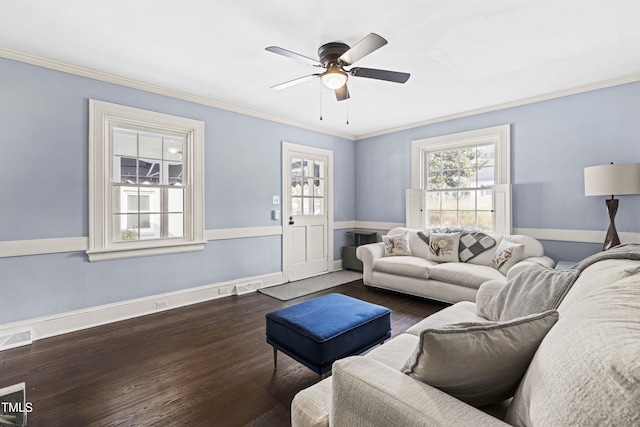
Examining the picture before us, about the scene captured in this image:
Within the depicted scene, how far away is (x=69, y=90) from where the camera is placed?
2.96m

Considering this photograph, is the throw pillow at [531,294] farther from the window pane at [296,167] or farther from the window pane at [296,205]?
the window pane at [296,167]

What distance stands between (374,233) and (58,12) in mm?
4775

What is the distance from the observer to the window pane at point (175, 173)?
374 centimetres

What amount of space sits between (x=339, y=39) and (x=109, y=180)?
9.05ft

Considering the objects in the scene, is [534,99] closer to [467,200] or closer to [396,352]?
[467,200]

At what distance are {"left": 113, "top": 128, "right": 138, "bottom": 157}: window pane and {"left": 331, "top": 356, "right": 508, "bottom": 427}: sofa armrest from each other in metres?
3.45

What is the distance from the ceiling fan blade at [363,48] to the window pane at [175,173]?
245 cm

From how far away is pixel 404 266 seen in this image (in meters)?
3.93

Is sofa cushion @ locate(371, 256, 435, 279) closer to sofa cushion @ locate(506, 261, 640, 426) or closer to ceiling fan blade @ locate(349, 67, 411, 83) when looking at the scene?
ceiling fan blade @ locate(349, 67, 411, 83)

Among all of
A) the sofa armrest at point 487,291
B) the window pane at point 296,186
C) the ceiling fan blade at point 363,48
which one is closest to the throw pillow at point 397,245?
the window pane at point 296,186

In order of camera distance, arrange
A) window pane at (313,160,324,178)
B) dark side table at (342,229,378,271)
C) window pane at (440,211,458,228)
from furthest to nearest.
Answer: dark side table at (342,229,378,271) < window pane at (313,160,324,178) < window pane at (440,211,458,228)

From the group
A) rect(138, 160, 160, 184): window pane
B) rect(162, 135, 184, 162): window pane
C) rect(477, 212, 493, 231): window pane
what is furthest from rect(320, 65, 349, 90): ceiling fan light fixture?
rect(477, 212, 493, 231): window pane

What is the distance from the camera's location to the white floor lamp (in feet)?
9.32

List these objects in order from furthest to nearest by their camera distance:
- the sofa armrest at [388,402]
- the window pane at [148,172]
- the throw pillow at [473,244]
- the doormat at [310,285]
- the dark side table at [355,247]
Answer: the dark side table at [355,247] < the doormat at [310,285] < the throw pillow at [473,244] < the window pane at [148,172] < the sofa armrest at [388,402]
